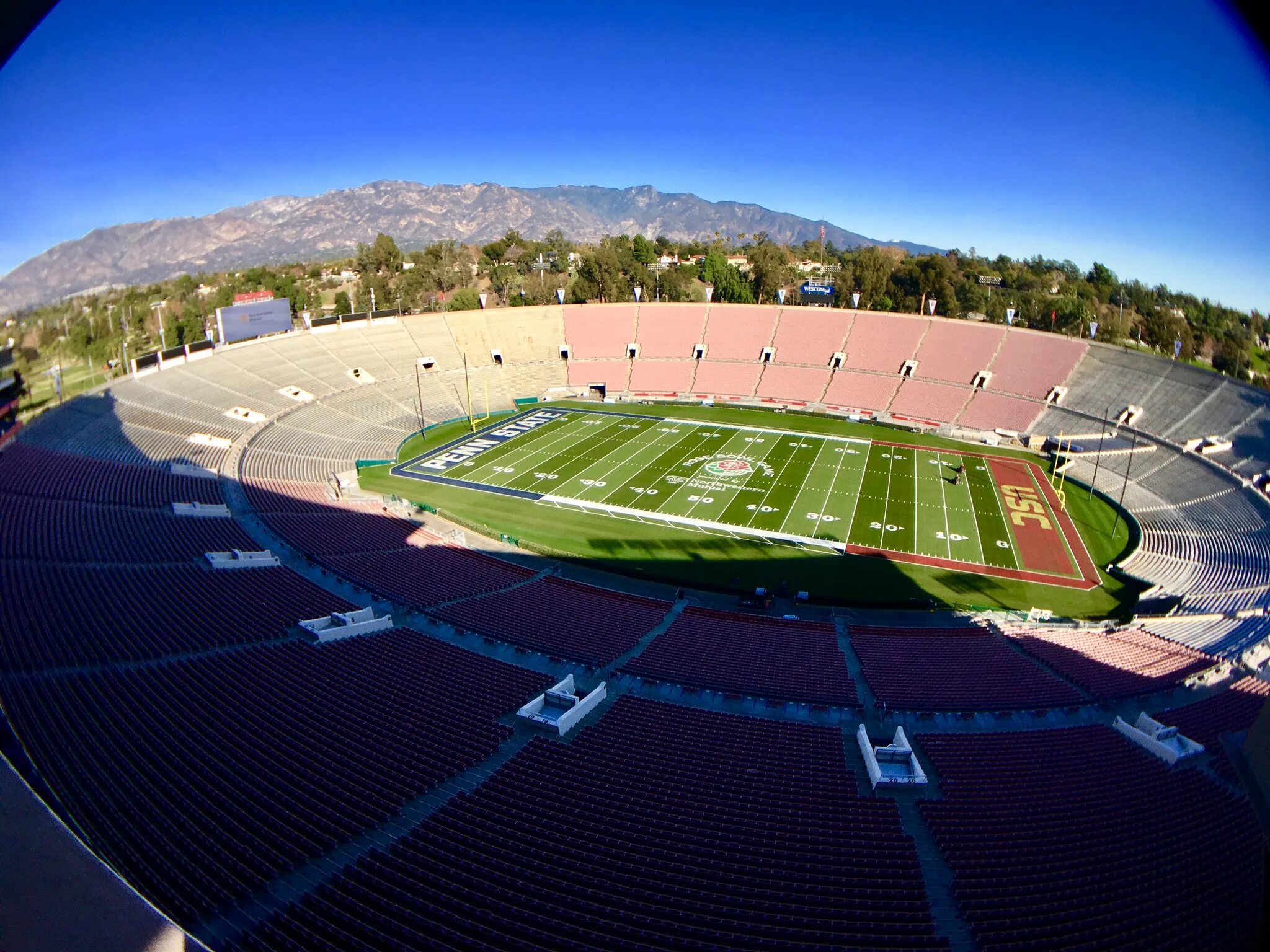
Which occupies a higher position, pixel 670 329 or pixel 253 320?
pixel 253 320

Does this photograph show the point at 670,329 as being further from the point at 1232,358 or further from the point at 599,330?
the point at 1232,358

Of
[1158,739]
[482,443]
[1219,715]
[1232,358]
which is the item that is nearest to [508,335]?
[482,443]

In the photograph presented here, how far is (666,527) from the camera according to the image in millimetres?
29094

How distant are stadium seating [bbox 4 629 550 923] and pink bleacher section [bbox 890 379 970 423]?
3817 cm

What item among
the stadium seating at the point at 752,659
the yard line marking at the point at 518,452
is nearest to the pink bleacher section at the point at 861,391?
the yard line marking at the point at 518,452

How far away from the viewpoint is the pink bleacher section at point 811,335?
173 feet

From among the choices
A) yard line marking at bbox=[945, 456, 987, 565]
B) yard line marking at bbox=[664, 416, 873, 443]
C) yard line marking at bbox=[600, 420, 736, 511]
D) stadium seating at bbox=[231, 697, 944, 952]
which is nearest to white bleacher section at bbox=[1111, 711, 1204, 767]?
stadium seating at bbox=[231, 697, 944, 952]

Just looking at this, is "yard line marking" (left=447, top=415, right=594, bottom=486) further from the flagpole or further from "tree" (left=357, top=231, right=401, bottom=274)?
"tree" (left=357, top=231, right=401, bottom=274)

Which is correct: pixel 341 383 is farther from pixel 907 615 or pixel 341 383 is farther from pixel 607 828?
pixel 607 828

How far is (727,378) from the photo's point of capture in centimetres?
5216

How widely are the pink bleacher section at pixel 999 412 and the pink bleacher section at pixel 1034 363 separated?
3.31 feet

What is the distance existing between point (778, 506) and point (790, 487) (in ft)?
9.13

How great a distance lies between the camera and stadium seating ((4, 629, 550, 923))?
9094 millimetres

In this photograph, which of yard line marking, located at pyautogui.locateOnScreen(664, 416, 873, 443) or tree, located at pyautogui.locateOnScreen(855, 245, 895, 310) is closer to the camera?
yard line marking, located at pyautogui.locateOnScreen(664, 416, 873, 443)
